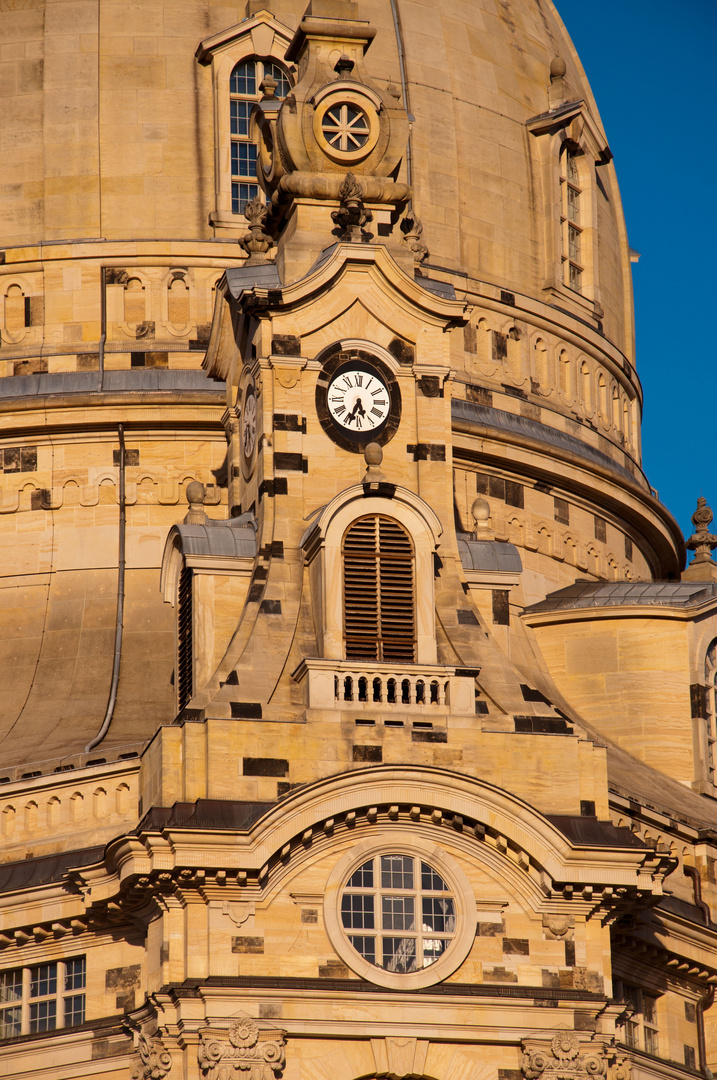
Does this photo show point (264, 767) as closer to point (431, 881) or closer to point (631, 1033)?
point (431, 881)

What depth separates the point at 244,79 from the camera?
57.4 m

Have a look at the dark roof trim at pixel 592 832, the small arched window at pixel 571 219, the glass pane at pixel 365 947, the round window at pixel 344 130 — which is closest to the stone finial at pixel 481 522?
the round window at pixel 344 130

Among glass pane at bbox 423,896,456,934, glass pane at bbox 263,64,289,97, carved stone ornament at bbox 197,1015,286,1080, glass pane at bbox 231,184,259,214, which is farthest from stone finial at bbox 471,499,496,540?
glass pane at bbox 263,64,289,97

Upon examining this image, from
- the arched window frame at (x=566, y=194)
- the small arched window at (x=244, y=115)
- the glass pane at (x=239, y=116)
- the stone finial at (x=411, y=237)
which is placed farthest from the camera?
the arched window frame at (x=566, y=194)

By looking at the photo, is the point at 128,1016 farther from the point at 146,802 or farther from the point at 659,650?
the point at 659,650

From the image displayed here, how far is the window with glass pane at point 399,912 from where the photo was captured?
41.3m

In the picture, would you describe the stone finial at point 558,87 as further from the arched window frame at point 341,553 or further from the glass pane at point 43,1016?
the glass pane at point 43,1016

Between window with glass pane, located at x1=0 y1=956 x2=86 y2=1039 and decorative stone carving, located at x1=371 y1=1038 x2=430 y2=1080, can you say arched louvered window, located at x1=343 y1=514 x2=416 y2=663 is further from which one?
window with glass pane, located at x1=0 y1=956 x2=86 y2=1039

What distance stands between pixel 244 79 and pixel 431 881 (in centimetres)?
2262

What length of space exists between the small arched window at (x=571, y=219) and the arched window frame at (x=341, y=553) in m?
17.4

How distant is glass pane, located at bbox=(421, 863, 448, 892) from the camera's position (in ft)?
137

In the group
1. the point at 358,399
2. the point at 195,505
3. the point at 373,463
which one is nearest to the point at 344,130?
the point at 358,399

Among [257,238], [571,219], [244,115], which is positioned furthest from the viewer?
[571,219]

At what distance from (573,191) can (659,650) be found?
1363cm
